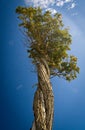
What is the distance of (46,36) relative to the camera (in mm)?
10141

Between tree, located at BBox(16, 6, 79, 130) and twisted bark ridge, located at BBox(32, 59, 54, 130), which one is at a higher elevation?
tree, located at BBox(16, 6, 79, 130)

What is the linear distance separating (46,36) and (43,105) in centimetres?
317

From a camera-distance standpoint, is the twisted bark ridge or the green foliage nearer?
the twisted bark ridge

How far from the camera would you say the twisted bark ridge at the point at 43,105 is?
831cm

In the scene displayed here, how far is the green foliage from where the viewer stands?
1000 centimetres

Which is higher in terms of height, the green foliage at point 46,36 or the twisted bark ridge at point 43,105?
the green foliage at point 46,36

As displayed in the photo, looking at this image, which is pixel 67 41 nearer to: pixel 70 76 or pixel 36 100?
pixel 70 76

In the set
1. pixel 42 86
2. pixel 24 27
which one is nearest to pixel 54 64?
pixel 42 86

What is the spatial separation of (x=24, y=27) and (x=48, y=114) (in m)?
4.06

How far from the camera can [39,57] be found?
396 inches

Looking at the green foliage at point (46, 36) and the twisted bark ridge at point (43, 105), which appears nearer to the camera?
the twisted bark ridge at point (43, 105)

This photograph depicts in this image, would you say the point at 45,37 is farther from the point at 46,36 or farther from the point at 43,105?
the point at 43,105

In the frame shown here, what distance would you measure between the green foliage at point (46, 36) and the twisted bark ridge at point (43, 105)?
1.05 meters

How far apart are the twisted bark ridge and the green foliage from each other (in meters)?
1.05
